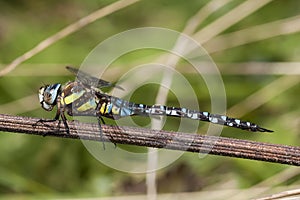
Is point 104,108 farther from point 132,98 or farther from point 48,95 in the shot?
point 132,98

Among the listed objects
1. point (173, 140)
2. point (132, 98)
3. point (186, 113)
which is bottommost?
point (173, 140)

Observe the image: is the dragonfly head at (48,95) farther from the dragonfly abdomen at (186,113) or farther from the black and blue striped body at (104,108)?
the dragonfly abdomen at (186,113)

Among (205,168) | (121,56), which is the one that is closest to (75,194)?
(205,168)

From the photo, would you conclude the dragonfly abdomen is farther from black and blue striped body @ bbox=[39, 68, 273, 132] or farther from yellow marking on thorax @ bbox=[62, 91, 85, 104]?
yellow marking on thorax @ bbox=[62, 91, 85, 104]

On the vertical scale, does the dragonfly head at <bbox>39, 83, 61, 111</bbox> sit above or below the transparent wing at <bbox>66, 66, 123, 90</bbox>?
below

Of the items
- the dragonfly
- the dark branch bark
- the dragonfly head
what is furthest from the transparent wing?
the dark branch bark

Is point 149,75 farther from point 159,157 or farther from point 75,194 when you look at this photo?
point 75,194

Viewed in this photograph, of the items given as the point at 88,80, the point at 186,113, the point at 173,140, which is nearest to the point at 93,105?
the point at 88,80
